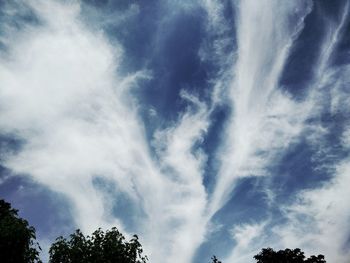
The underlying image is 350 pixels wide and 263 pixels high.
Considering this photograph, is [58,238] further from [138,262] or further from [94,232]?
[138,262]

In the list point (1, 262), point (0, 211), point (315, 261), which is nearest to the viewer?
point (1, 262)

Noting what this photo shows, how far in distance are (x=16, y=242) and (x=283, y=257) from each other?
4306cm

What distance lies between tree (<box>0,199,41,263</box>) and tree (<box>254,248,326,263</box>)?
40027 mm

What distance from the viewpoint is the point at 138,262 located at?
29.7m

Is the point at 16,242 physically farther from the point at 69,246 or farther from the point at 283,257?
the point at 283,257

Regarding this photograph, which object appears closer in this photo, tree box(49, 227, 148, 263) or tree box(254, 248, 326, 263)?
tree box(49, 227, 148, 263)

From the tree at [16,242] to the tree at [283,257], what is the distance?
40.0m

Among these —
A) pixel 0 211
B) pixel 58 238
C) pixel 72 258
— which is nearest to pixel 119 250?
pixel 72 258

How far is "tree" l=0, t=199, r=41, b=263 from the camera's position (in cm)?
2595

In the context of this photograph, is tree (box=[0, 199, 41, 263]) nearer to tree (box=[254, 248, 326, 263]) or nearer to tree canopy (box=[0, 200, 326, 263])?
tree canopy (box=[0, 200, 326, 263])

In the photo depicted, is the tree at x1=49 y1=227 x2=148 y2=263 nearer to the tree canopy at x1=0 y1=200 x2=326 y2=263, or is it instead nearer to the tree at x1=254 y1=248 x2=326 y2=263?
the tree canopy at x1=0 y1=200 x2=326 y2=263

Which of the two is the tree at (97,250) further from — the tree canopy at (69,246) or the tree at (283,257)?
the tree at (283,257)

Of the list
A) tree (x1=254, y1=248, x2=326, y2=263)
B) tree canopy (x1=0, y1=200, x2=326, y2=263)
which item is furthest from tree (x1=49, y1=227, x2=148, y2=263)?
tree (x1=254, y1=248, x2=326, y2=263)

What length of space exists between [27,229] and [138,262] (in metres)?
11.3
